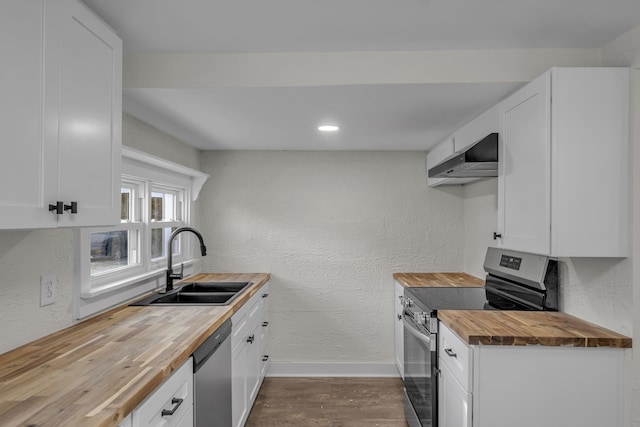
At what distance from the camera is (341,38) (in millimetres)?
1729

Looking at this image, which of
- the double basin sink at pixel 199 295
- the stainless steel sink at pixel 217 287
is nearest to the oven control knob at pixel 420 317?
the double basin sink at pixel 199 295

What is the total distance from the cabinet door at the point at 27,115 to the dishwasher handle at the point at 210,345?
0.77m

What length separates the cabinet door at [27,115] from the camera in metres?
1.02

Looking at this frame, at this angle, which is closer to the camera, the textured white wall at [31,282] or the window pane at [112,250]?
the textured white wall at [31,282]

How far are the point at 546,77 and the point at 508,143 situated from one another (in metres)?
0.36

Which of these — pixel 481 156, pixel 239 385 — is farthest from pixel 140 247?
pixel 481 156

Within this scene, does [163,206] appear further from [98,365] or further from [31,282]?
[98,365]

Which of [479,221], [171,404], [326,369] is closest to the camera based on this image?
[171,404]

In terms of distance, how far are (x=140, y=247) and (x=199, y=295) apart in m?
0.51

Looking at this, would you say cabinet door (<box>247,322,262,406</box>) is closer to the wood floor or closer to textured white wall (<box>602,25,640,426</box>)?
the wood floor

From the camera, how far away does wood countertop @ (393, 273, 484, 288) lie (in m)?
2.95

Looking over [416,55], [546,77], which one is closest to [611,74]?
[546,77]

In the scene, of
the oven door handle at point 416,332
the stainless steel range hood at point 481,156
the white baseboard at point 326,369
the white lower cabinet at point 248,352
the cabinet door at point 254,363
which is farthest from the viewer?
the white baseboard at point 326,369

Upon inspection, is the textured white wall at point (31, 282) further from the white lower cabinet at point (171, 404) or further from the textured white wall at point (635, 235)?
the textured white wall at point (635, 235)
